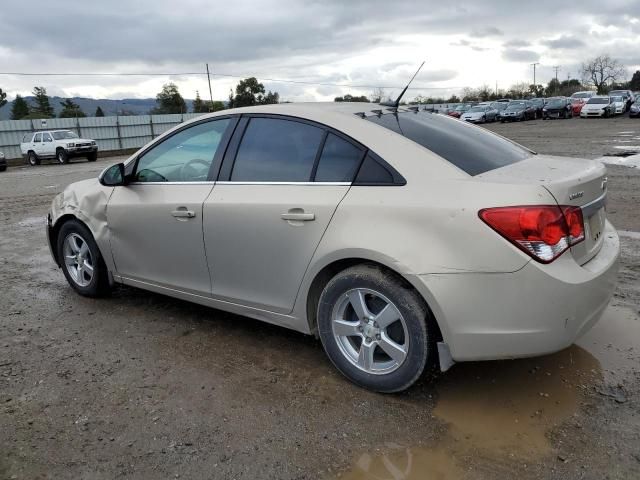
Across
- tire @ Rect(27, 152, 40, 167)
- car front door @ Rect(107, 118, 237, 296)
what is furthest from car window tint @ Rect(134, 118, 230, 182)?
tire @ Rect(27, 152, 40, 167)

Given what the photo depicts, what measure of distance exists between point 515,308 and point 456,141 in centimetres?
117

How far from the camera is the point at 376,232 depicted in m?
2.95

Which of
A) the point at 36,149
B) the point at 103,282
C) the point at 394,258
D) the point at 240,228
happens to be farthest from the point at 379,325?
the point at 36,149

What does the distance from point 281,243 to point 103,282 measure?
87.7 inches

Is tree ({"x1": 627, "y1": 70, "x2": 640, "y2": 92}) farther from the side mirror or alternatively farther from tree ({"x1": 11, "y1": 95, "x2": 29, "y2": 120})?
the side mirror

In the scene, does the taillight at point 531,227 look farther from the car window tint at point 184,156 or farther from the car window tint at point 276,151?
the car window tint at point 184,156

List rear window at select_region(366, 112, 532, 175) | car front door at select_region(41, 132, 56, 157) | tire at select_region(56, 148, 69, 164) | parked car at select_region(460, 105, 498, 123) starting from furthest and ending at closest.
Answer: parked car at select_region(460, 105, 498, 123) < car front door at select_region(41, 132, 56, 157) < tire at select_region(56, 148, 69, 164) < rear window at select_region(366, 112, 532, 175)

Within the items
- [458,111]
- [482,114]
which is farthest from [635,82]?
[482,114]

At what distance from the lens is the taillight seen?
263 centimetres

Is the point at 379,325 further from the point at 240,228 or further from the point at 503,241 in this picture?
the point at 240,228

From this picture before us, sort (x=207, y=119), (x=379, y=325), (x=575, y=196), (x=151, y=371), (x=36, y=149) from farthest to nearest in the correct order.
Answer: (x=36, y=149) → (x=207, y=119) → (x=151, y=371) → (x=379, y=325) → (x=575, y=196)

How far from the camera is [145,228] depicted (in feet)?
13.7

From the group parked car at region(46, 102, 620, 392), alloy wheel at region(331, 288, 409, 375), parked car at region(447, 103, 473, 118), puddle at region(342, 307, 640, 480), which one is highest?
parked car at region(447, 103, 473, 118)

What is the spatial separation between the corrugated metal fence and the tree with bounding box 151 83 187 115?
25726mm
